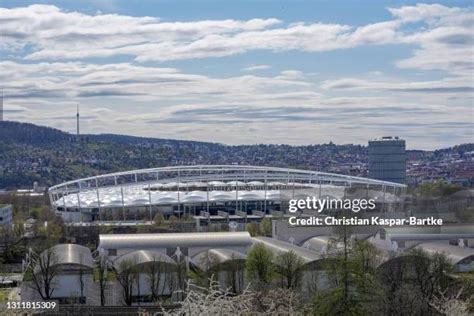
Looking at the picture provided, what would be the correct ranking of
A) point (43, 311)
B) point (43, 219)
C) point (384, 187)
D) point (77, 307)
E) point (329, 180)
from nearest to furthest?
1. point (43, 311)
2. point (77, 307)
3. point (43, 219)
4. point (384, 187)
5. point (329, 180)

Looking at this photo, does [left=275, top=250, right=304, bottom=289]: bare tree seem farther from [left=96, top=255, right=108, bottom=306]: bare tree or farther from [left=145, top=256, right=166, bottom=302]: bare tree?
[left=96, top=255, right=108, bottom=306]: bare tree

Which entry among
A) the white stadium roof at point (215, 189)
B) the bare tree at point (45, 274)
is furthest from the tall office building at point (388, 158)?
the bare tree at point (45, 274)

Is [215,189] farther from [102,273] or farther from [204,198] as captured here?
[102,273]

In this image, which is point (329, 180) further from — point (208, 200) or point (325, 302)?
point (325, 302)

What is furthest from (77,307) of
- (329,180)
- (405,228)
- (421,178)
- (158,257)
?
(421,178)

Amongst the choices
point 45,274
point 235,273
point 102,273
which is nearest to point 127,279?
Answer: point 102,273

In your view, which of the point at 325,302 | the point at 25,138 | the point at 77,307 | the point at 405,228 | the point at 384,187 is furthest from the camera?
the point at 25,138
